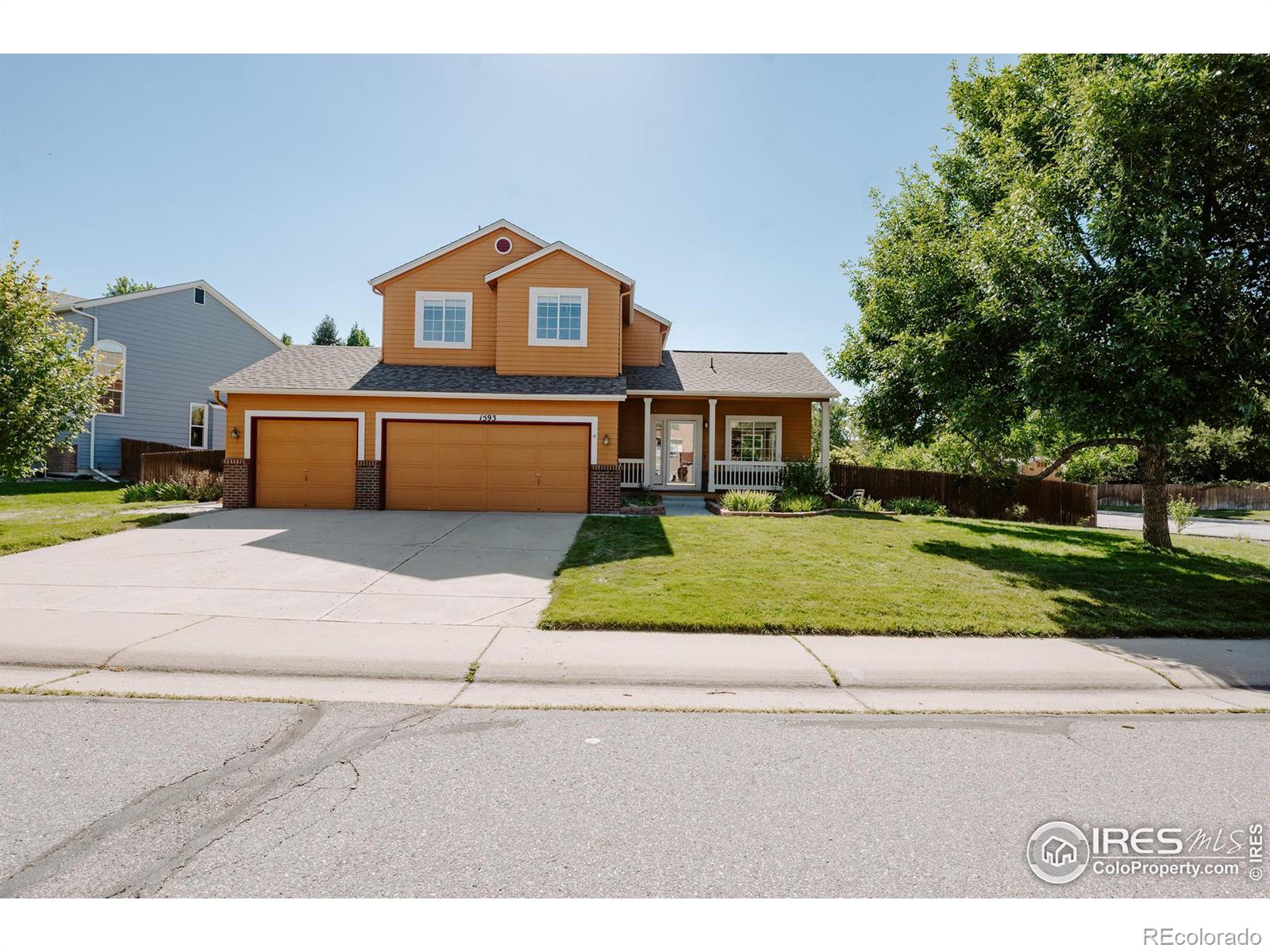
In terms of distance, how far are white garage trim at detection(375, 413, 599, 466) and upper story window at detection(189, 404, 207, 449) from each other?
1480cm

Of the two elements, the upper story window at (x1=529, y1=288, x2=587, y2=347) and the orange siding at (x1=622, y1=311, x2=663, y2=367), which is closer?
the upper story window at (x1=529, y1=288, x2=587, y2=347)

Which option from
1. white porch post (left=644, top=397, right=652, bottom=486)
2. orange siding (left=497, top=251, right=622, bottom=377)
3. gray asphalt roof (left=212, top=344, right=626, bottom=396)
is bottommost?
white porch post (left=644, top=397, right=652, bottom=486)

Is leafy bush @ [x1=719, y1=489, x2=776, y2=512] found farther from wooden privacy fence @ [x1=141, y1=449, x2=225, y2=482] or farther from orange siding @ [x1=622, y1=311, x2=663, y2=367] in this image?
wooden privacy fence @ [x1=141, y1=449, x2=225, y2=482]

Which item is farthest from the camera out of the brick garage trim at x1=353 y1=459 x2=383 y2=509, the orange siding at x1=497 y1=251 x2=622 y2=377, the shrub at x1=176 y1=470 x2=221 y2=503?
the shrub at x1=176 y1=470 x2=221 y2=503

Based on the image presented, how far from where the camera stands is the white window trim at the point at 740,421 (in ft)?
68.6

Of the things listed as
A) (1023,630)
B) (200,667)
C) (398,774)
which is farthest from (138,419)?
(1023,630)

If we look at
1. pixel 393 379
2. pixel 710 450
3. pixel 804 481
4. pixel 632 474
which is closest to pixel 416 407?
pixel 393 379

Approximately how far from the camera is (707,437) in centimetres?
2117

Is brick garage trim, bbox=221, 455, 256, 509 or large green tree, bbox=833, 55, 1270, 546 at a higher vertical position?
large green tree, bbox=833, 55, 1270, 546

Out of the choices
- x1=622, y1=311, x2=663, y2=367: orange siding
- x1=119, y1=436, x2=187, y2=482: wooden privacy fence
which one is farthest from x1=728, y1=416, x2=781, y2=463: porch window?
x1=119, y1=436, x2=187, y2=482: wooden privacy fence

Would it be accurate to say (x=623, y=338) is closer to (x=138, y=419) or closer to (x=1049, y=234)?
(x=1049, y=234)

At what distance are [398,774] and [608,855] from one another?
1.44 meters

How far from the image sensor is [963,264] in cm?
1138

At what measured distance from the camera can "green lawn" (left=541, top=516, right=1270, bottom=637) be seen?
279 inches
